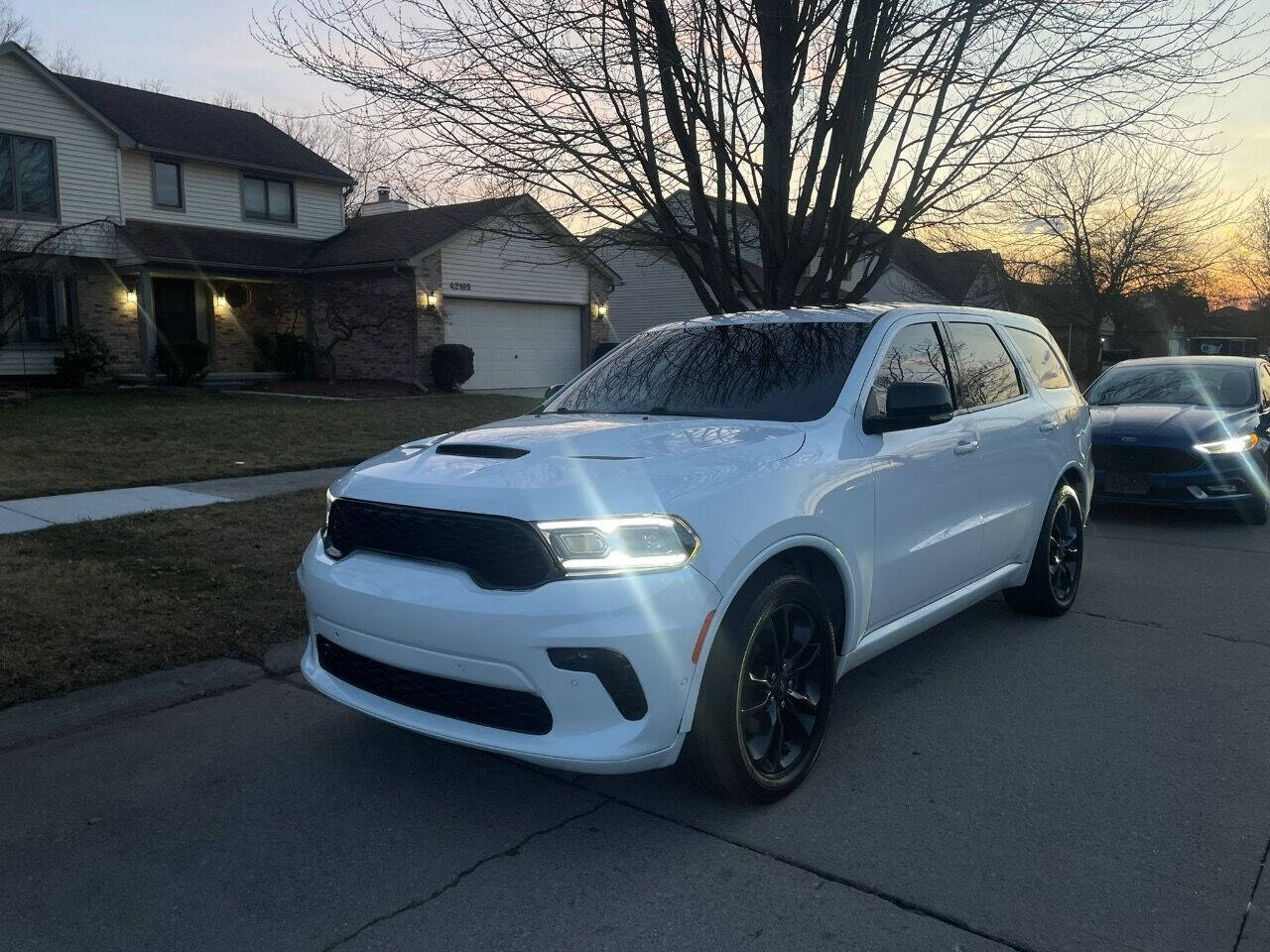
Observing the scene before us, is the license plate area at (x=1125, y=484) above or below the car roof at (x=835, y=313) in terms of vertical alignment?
below

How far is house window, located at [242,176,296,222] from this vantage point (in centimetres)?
2486

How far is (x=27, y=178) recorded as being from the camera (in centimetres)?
2091

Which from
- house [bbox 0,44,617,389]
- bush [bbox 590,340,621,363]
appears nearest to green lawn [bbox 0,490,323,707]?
bush [bbox 590,340,621,363]

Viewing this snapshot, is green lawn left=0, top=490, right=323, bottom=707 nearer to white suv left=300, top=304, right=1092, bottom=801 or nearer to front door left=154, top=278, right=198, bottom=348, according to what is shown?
white suv left=300, top=304, right=1092, bottom=801

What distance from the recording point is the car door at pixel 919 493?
425 cm

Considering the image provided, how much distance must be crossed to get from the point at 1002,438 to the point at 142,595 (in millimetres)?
4911

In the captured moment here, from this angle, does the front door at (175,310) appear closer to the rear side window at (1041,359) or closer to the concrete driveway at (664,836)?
the rear side window at (1041,359)

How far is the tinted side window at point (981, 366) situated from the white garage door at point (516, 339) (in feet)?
64.7

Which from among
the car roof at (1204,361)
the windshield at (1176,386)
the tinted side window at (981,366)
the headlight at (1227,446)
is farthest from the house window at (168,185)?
the tinted side window at (981,366)

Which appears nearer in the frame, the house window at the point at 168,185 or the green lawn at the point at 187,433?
the green lawn at the point at 187,433

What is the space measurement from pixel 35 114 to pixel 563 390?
20.9 meters

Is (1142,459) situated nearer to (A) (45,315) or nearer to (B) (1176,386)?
(B) (1176,386)

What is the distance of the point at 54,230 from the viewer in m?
20.6

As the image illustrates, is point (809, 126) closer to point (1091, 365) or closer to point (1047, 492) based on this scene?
point (1047, 492)
